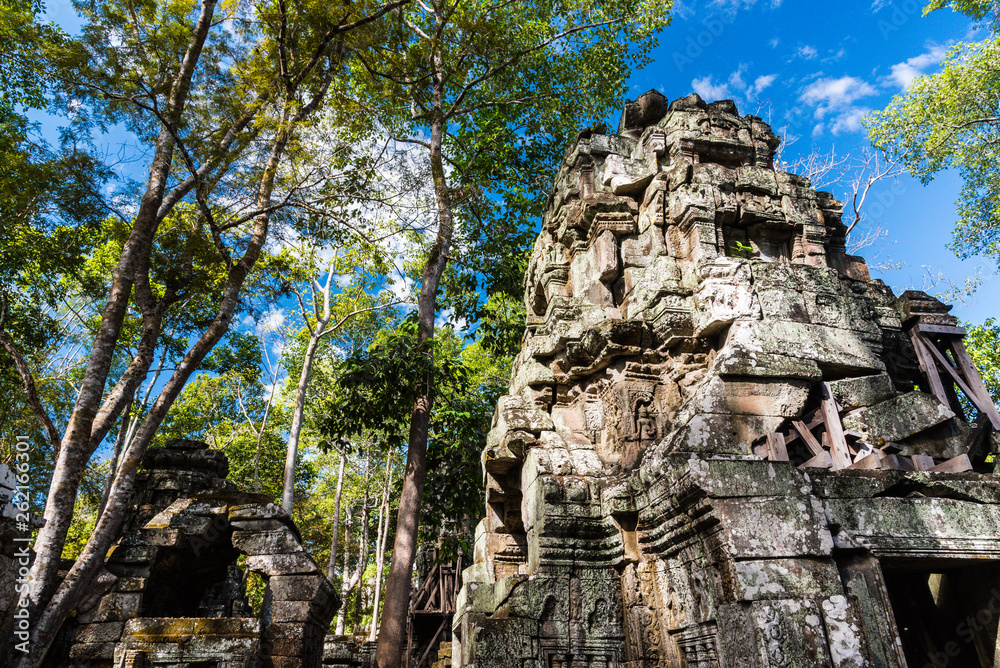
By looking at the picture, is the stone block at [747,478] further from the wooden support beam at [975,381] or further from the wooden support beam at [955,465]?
the wooden support beam at [975,381]

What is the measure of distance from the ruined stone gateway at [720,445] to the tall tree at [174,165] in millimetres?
3953

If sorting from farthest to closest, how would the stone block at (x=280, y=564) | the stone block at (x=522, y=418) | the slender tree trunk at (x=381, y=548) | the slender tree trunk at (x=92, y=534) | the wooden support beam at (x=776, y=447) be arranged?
1. the slender tree trunk at (x=381, y=548)
2. the stone block at (x=522, y=418)
3. the stone block at (x=280, y=564)
4. the slender tree trunk at (x=92, y=534)
5. the wooden support beam at (x=776, y=447)

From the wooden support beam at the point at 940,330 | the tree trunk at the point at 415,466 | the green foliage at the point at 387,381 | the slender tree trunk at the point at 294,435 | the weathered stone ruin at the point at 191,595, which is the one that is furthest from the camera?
the slender tree trunk at the point at 294,435

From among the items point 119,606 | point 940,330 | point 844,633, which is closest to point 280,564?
point 119,606

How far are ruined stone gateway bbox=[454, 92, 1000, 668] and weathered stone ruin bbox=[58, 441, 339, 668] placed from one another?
1874 millimetres

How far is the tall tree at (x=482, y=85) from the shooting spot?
11.5 metres

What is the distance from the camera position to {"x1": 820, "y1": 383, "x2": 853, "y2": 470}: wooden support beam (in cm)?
506

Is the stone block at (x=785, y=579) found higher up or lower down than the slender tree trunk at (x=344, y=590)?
lower down

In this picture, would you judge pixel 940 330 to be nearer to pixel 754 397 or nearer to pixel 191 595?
pixel 754 397

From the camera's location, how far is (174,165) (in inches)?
407

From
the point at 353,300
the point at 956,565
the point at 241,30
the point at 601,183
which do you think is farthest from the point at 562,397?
the point at 353,300

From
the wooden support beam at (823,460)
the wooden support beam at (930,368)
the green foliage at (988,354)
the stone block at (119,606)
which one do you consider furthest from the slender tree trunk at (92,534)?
the green foliage at (988,354)

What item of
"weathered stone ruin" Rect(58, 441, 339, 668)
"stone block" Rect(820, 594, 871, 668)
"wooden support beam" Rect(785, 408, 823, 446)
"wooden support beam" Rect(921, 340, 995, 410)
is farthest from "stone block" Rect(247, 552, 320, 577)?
"wooden support beam" Rect(921, 340, 995, 410)

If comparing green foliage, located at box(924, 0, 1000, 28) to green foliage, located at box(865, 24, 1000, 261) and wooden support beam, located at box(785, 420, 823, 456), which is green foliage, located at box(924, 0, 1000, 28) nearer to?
green foliage, located at box(865, 24, 1000, 261)
